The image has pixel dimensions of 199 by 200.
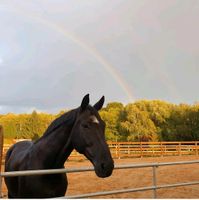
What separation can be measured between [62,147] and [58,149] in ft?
0.18

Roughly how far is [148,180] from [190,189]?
2816 mm

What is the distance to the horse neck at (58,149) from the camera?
13.2 feet

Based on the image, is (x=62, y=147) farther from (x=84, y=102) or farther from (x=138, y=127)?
(x=138, y=127)

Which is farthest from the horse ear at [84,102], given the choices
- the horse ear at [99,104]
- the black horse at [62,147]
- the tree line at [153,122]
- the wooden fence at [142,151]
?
the tree line at [153,122]

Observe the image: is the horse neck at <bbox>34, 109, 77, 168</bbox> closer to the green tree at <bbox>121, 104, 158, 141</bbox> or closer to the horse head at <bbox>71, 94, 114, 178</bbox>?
the horse head at <bbox>71, 94, 114, 178</bbox>

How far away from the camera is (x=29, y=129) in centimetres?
7244

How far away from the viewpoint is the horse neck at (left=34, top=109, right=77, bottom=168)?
4016mm

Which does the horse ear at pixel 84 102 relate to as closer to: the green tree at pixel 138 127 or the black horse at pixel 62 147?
the black horse at pixel 62 147

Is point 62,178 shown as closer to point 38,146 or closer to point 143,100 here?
point 38,146

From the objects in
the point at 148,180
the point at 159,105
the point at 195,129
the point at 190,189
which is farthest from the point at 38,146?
the point at 159,105

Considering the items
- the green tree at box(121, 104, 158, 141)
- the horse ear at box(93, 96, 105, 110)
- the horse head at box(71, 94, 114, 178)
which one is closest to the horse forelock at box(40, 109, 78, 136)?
the horse head at box(71, 94, 114, 178)

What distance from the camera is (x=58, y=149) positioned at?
13.3 feet

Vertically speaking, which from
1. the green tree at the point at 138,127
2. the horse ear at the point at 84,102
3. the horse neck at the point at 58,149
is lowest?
the horse neck at the point at 58,149

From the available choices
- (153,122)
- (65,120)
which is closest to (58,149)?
(65,120)
